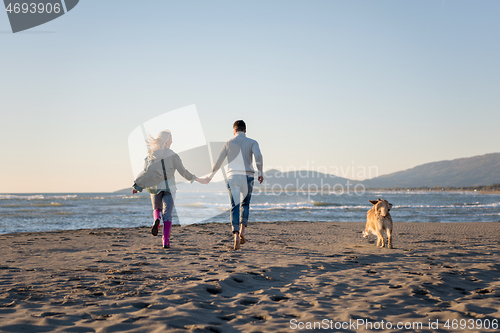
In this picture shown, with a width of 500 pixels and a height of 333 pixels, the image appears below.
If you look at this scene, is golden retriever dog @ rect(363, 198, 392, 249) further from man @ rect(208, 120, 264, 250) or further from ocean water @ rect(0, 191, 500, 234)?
ocean water @ rect(0, 191, 500, 234)

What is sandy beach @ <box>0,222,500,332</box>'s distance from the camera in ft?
8.72

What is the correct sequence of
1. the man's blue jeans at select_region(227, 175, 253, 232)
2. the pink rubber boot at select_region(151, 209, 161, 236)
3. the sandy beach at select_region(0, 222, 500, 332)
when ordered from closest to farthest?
the sandy beach at select_region(0, 222, 500, 332) → the pink rubber boot at select_region(151, 209, 161, 236) → the man's blue jeans at select_region(227, 175, 253, 232)

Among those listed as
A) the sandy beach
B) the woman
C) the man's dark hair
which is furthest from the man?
the woman

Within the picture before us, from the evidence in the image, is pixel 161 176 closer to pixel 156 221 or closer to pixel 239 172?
pixel 156 221

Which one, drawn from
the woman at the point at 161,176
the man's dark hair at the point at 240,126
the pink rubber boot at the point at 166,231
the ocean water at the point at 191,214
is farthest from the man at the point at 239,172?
the ocean water at the point at 191,214

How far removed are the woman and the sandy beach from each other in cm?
66

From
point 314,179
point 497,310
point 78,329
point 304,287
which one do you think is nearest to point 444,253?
point 497,310

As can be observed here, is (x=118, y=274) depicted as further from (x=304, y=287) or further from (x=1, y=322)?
(x=304, y=287)

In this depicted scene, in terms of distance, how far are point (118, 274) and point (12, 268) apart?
1.64 metres

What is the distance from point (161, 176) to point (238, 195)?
1474 millimetres

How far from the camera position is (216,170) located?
627 cm

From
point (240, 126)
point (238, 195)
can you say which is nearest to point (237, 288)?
point (238, 195)

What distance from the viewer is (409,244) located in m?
7.48

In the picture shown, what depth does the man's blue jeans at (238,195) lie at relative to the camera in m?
6.12
